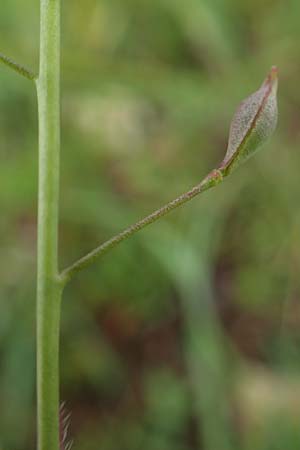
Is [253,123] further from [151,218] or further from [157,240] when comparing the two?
[157,240]

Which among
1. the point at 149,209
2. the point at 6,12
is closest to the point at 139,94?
the point at 149,209

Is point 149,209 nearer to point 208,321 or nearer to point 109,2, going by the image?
point 208,321

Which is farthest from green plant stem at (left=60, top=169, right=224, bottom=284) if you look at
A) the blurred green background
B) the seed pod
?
the blurred green background

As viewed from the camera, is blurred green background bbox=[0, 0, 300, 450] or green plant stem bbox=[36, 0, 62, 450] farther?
blurred green background bbox=[0, 0, 300, 450]

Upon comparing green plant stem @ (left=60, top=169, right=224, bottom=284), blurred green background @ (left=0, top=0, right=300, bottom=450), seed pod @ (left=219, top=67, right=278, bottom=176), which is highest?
blurred green background @ (left=0, top=0, right=300, bottom=450)

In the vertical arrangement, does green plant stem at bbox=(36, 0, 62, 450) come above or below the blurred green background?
below

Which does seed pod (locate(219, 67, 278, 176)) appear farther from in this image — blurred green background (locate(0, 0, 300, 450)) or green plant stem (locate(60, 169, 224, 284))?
blurred green background (locate(0, 0, 300, 450))

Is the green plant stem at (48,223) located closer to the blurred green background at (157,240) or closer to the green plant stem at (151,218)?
the green plant stem at (151,218)

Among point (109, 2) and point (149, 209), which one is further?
point (109, 2)
